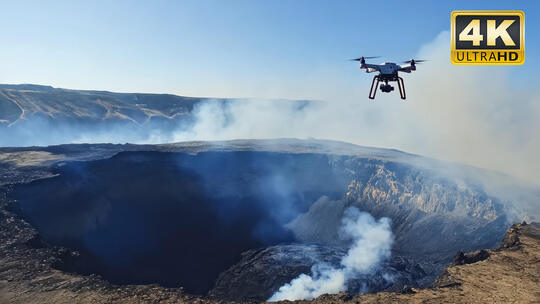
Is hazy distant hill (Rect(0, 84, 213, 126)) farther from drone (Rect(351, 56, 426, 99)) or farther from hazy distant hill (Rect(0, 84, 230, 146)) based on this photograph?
drone (Rect(351, 56, 426, 99))

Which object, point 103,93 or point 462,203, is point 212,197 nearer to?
point 462,203

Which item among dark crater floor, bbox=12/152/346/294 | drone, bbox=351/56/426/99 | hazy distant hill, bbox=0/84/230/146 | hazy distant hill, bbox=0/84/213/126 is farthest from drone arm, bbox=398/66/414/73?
hazy distant hill, bbox=0/84/213/126

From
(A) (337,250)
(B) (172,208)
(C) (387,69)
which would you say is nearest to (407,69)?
(C) (387,69)

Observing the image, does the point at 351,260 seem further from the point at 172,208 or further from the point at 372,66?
the point at 372,66

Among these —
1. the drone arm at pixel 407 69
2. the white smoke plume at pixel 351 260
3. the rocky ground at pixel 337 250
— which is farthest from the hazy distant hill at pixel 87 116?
the drone arm at pixel 407 69

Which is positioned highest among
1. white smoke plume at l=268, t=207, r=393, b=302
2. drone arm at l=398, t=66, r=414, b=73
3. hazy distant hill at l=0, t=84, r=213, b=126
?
hazy distant hill at l=0, t=84, r=213, b=126

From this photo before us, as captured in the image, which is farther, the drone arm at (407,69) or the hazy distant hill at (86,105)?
the hazy distant hill at (86,105)

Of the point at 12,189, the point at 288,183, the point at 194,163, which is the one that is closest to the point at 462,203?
the point at 288,183

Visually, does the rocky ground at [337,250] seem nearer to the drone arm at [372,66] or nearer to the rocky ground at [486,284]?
the rocky ground at [486,284]

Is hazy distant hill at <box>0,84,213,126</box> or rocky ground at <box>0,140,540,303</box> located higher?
hazy distant hill at <box>0,84,213,126</box>
